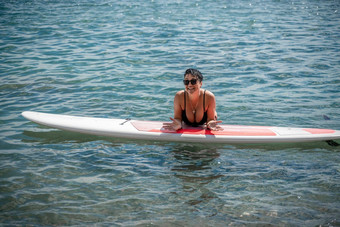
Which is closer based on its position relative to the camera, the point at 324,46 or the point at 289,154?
the point at 289,154

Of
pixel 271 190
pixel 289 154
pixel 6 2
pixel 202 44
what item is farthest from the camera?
pixel 6 2

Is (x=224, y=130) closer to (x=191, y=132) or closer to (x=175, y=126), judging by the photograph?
(x=191, y=132)

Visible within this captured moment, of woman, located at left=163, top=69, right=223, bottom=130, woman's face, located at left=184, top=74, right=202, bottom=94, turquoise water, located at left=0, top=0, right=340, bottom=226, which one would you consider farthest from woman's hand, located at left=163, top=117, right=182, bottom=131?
woman's face, located at left=184, top=74, right=202, bottom=94

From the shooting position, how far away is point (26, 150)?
18.9 ft

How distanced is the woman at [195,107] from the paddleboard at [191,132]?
4.7 inches

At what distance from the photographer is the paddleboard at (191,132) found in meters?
5.65

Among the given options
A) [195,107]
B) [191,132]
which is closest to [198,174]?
[191,132]

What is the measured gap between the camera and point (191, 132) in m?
5.72

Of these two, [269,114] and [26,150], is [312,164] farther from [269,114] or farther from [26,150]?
[26,150]

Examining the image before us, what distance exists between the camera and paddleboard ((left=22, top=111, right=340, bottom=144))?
222 inches

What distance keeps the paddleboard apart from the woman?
12 centimetres

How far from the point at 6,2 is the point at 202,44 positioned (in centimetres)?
1266

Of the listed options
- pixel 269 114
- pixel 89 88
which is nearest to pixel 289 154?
pixel 269 114

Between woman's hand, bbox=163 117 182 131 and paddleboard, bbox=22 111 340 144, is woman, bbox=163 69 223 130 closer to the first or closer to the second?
woman's hand, bbox=163 117 182 131
